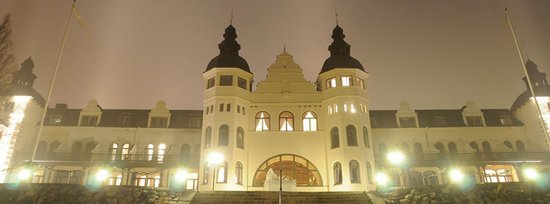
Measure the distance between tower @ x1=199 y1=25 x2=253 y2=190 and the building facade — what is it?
0.32 ft

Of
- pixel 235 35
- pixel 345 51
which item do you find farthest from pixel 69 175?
pixel 345 51

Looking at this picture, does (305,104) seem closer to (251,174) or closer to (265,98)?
(265,98)

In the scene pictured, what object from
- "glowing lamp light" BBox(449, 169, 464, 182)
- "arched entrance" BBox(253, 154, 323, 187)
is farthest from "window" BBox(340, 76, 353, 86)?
"glowing lamp light" BBox(449, 169, 464, 182)

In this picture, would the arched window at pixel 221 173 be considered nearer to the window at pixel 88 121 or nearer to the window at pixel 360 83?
the window at pixel 360 83

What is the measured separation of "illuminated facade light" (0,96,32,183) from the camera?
3741cm

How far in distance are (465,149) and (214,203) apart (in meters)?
28.0

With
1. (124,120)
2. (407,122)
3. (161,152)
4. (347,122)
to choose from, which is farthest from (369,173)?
(124,120)

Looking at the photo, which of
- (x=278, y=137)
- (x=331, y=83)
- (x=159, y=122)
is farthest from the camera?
(x=159, y=122)

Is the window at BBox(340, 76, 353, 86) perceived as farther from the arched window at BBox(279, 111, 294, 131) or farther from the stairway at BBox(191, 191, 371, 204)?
the stairway at BBox(191, 191, 371, 204)

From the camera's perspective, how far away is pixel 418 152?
137 ft

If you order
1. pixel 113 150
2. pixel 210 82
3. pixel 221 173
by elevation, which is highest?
pixel 210 82

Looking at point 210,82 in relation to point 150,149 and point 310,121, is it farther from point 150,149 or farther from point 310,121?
point 310,121

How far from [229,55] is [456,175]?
968 inches

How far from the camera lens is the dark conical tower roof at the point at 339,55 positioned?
39094 millimetres
